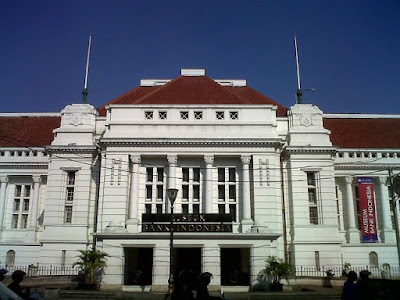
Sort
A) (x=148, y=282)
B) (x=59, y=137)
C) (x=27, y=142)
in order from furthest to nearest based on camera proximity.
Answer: (x=27, y=142) → (x=59, y=137) → (x=148, y=282)

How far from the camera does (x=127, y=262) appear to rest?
32438mm

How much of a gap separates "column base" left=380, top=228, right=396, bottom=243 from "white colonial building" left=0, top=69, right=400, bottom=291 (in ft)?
0.37

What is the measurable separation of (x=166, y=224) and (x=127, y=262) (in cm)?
500

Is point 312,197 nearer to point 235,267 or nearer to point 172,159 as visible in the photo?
point 235,267

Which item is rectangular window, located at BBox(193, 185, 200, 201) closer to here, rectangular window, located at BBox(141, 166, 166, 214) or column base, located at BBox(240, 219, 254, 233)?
rectangular window, located at BBox(141, 166, 166, 214)

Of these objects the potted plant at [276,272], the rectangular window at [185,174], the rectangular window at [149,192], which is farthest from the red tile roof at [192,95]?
the potted plant at [276,272]

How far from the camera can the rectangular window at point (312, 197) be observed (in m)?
35.7

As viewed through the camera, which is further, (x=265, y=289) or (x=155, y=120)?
(x=155, y=120)

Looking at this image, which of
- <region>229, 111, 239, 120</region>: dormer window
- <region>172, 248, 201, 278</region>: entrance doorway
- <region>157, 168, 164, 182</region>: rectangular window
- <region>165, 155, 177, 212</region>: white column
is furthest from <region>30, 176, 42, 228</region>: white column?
<region>229, 111, 239, 120</region>: dormer window

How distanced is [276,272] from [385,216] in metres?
16.4

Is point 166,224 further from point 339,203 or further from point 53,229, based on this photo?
point 339,203

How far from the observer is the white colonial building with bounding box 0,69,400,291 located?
1212 inches

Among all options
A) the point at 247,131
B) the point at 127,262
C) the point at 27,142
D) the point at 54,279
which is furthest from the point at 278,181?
the point at 27,142

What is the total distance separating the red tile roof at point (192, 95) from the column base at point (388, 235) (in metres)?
14.8
